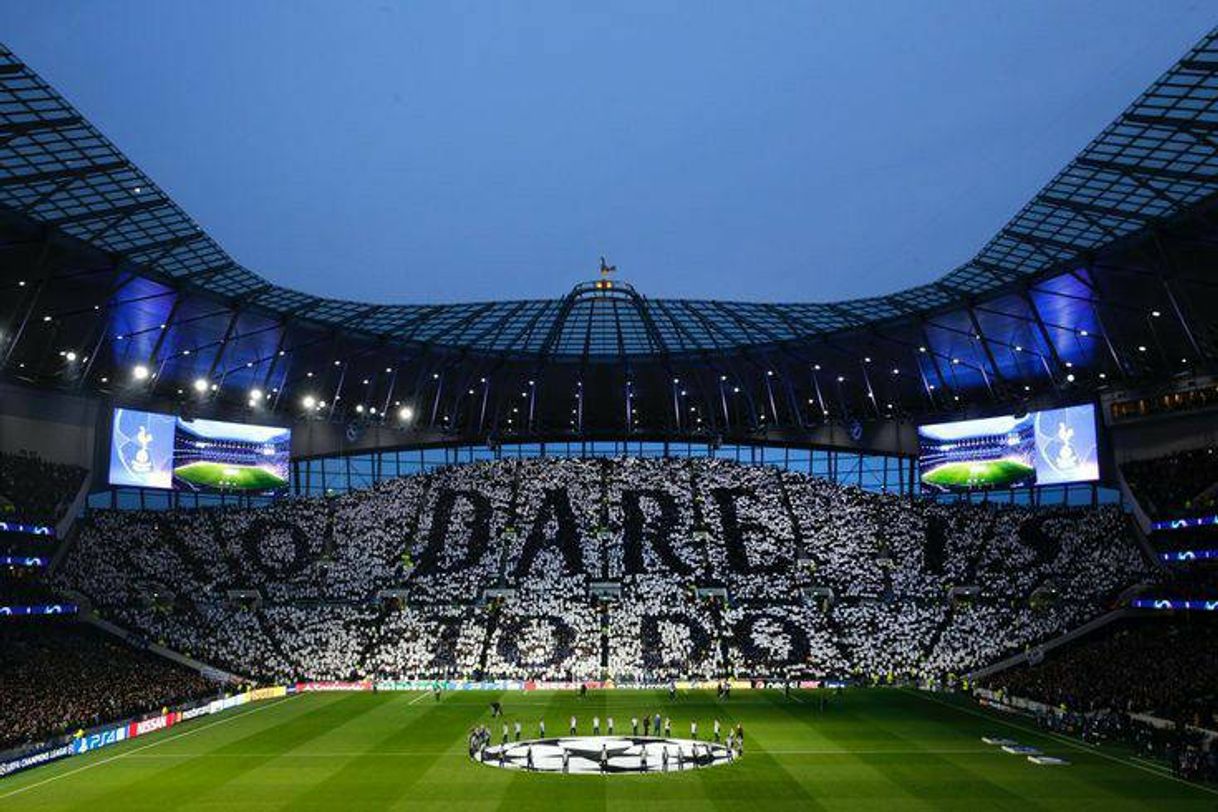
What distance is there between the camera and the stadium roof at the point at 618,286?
40.4 meters

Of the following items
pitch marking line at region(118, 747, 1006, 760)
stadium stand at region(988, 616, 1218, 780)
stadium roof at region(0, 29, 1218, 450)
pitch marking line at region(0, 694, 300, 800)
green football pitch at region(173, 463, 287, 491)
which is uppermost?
stadium roof at region(0, 29, 1218, 450)

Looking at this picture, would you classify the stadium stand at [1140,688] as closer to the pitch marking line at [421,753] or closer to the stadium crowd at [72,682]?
the pitch marking line at [421,753]

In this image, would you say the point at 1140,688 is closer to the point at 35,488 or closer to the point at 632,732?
the point at 632,732

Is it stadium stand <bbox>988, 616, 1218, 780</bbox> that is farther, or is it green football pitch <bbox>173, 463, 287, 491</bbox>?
green football pitch <bbox>173, 463, 287, 491</bbox>

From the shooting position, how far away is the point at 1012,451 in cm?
7331

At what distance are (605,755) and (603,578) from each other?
3841 cm

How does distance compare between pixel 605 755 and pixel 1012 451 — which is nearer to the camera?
pixel 605 755

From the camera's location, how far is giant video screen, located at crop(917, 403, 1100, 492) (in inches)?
2717

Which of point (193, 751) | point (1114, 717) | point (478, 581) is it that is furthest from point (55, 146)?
point (1114, 717)

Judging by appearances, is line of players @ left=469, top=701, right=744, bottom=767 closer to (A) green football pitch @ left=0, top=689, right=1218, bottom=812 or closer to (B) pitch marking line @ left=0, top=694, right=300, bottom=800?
(A) green football pitch @ left=0, top=689, right=1218, bottom=812

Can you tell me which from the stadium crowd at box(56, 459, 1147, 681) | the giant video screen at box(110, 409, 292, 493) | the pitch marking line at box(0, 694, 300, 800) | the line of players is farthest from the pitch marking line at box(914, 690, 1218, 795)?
the giant video screen at box(110, 409, 292, 493)

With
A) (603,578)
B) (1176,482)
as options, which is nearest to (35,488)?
(603,578)

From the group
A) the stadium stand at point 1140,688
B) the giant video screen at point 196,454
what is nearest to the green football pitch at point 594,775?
the stadium stand at point 1140,688

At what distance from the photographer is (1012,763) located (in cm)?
3500
